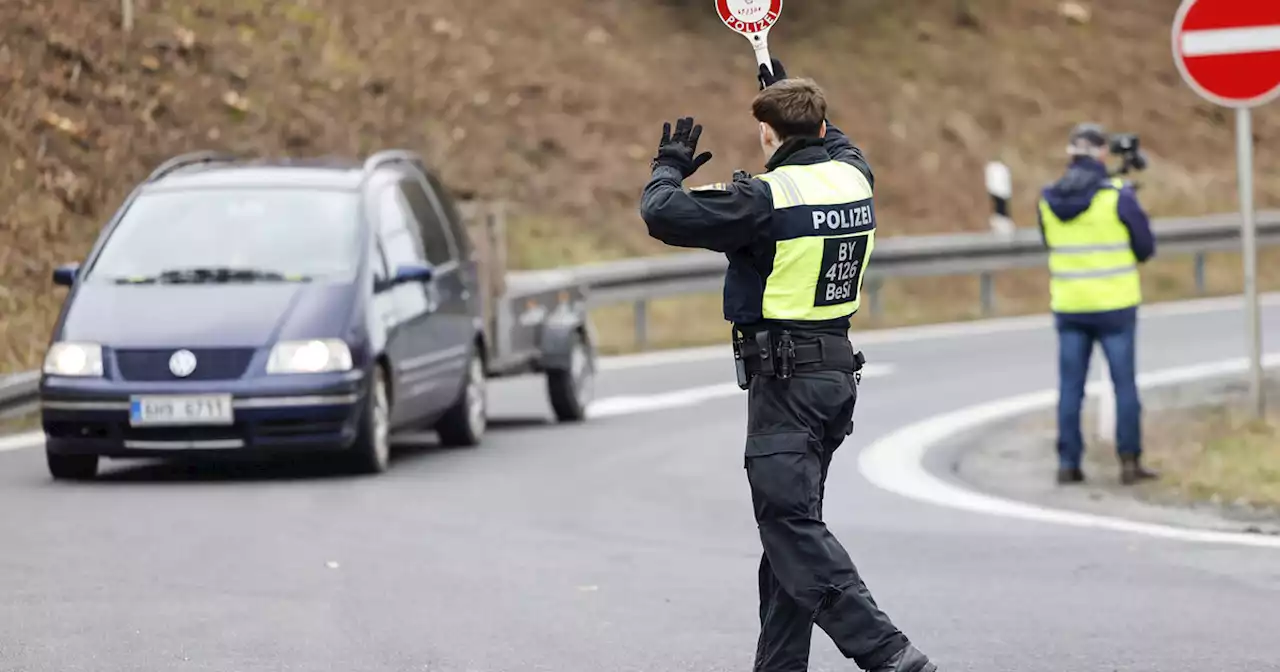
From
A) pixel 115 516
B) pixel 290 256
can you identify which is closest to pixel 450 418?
pixel 290 256

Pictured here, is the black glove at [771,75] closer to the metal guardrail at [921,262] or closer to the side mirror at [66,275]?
the side mirror at [66,275]

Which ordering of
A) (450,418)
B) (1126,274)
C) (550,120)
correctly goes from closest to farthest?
1. (1126,274)
2. (450,418)
3. (550,120)

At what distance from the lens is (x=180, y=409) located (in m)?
12.2

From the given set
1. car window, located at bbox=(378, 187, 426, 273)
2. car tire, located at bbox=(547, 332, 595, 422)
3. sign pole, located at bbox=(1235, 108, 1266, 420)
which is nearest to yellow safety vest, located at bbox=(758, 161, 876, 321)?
sign pole, located at bbox=(1235, 108, 1266, 420)

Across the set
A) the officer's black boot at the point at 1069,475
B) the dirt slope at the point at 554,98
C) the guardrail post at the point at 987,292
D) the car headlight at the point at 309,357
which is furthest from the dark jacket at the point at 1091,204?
the guardrail post at the point at 987,292

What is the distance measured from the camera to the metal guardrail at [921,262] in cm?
2205

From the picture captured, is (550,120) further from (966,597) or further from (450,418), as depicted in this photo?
(966,597)

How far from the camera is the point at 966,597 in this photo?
343 inches

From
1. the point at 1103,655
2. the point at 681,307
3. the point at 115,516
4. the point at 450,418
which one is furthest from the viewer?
the point at 681,307

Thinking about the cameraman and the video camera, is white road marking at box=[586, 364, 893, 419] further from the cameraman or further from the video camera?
the cameraman

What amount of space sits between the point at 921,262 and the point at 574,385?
9684mm

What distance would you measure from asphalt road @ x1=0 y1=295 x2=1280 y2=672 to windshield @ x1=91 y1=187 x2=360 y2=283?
1059mm

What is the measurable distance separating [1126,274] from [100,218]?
12.0 meters

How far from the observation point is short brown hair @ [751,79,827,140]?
6516 mm
